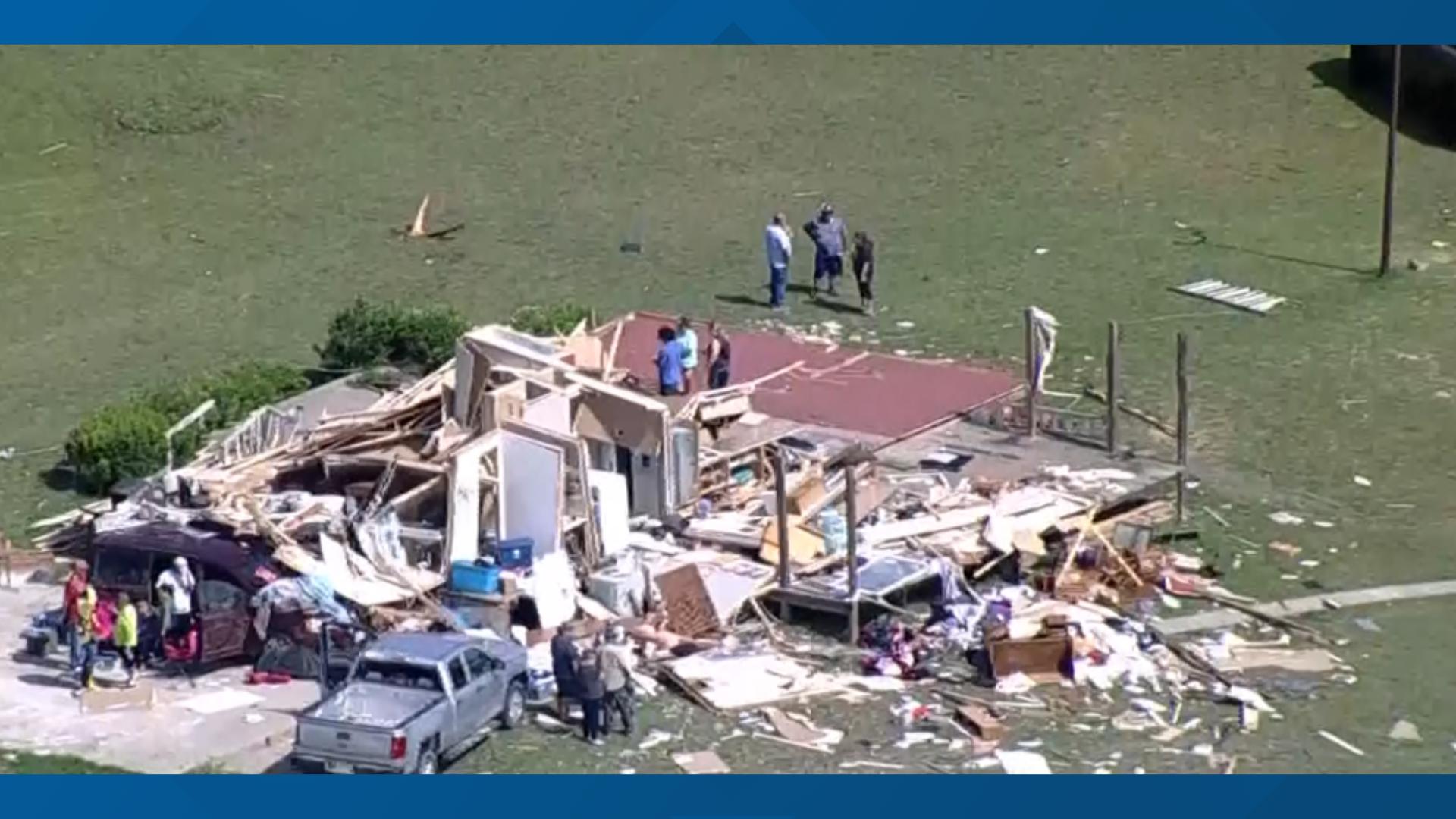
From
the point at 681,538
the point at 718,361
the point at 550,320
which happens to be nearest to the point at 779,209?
the point at 550,320

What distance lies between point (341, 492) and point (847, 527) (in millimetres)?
5816

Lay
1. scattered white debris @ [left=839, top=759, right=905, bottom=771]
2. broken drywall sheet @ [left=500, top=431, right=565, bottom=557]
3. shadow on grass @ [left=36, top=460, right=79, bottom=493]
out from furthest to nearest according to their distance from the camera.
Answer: shadow on grass @ [left=36, top=460, right=79, bottom=493] → broken drywall sheet @ [left=500, top=431, right=565, bottom=557] → scattered white debris @ [left=839, top=759, right=905, bottom=771]

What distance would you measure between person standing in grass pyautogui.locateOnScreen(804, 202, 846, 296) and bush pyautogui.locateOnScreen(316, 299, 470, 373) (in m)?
5.93

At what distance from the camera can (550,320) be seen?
3841cm

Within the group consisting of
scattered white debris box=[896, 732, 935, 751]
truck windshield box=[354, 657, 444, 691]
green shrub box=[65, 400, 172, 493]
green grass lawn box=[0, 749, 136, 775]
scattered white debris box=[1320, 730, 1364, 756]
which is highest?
green shrub box=[65, 400, 172, 493]

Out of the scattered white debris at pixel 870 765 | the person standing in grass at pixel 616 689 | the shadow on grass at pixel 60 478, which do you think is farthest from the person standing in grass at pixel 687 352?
the scattered white debris at pixel 870 765

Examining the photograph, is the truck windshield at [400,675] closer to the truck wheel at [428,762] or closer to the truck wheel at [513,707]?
the truck wheel at [428,762]

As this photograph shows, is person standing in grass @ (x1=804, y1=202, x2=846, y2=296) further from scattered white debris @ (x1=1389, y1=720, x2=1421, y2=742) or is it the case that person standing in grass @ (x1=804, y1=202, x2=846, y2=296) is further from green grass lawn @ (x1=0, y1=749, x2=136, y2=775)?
green grass lawn @ (x1=0, y1=749, x2=136, y2=775)

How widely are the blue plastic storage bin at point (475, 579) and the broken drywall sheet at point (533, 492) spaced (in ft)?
3.02

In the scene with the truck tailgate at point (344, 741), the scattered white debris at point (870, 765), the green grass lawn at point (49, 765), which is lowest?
the scattered white debris at point (870, 765)

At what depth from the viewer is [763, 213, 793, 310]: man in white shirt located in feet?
137

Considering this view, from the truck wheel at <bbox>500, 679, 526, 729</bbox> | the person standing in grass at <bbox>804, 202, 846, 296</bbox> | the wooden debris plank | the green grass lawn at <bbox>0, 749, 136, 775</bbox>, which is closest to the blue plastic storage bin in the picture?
the truck wheel at <bbox>500, 679, 526, 729</bbox>

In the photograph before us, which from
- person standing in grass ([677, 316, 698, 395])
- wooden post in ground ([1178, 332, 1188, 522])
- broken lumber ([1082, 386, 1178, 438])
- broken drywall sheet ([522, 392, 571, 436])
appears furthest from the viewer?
person standing in grass ([677, 316, 698, 395])

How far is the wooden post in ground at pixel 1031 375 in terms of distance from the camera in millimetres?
35312
